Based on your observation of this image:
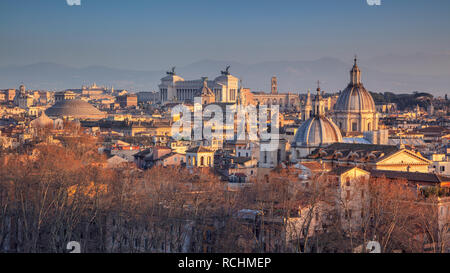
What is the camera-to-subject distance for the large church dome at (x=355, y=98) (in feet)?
129

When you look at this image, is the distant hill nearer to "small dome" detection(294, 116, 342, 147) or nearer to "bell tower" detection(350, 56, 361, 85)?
"bell tower" detection(350, 56, 361, 85)

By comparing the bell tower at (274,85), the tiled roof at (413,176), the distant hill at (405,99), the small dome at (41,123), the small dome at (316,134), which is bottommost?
the tiled roof at (413,176)

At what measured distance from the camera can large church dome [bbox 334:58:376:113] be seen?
39438 millimetres

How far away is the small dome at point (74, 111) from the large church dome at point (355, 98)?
111 feet

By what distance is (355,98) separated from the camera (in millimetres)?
39438

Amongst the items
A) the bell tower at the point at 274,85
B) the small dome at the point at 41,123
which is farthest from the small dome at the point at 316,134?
the bell tower at the point at 274,85

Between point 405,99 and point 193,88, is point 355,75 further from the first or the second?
point 405,99

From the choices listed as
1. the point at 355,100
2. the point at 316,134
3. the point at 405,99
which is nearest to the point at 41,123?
the point at 355,100

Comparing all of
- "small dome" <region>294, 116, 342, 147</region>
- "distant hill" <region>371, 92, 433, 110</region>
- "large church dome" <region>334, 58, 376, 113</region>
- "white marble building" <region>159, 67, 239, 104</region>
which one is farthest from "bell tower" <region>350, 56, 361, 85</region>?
"distant hill" <region>371, 92, 433, 110</region>

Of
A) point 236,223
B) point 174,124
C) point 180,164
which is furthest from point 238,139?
point 236,223

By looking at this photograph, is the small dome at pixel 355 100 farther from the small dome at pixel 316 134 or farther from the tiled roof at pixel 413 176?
the tiled roof at pixel 413 176

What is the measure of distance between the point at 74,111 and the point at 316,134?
152ft

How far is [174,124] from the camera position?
5553 cm
